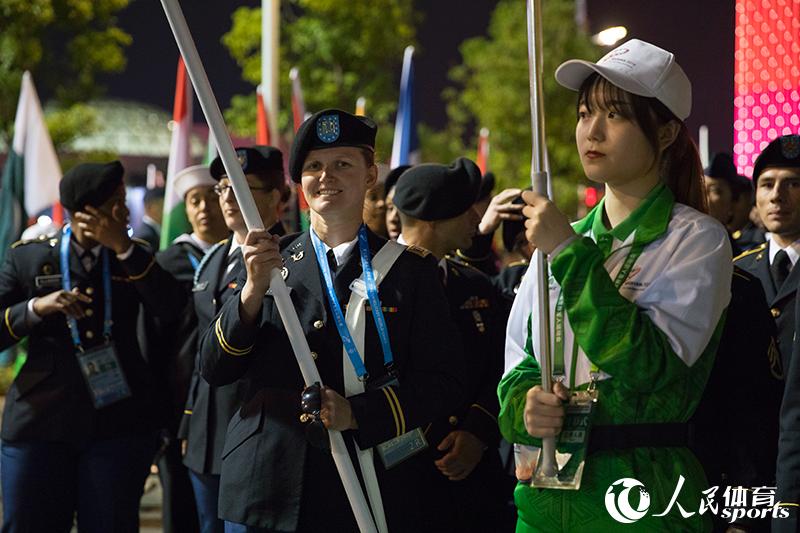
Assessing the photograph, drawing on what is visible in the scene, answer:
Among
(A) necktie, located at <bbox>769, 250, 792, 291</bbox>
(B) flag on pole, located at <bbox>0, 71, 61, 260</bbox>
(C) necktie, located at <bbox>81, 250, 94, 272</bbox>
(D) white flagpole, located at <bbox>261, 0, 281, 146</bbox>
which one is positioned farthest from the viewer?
(D) white flagpole, located at <bbox>261, 0, 281, 146</bbox>

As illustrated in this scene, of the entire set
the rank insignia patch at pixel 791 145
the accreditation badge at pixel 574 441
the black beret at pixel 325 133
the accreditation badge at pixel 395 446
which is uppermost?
the black beret at pixel 325 133

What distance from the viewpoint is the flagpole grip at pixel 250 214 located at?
3242 mm

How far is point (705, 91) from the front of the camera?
22.1 ft

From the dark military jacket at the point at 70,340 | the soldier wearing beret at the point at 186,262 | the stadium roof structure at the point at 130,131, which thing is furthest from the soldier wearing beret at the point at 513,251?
the stadium roof structure at the point at 130,131

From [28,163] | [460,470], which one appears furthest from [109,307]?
[28,163]

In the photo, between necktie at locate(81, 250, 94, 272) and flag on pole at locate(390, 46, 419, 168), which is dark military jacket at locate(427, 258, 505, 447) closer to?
necktie at locate(81, 250, 94, 272)

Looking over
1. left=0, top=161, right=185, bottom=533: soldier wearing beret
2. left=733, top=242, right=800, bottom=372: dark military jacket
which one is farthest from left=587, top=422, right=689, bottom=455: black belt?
left=0, top=161, right=185, bottom=533: soldier wearing beret

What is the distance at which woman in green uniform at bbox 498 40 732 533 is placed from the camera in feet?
9.96

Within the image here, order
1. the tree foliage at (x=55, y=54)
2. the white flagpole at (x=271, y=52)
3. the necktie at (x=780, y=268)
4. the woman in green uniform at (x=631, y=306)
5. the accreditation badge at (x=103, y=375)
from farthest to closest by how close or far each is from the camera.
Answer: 1. the tree foliage at (x=55, y=54)
2. the white flagpole at (x=271, y=52)
3. the accreditation badge at (x=103, y=375)
4. the necktie at (x=780, y=268)
5. the woman in green uniform at (x=631, y=306)

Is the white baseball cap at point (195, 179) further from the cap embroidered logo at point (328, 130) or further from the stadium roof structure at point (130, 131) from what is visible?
the stadium roof structure at point (130, 131)

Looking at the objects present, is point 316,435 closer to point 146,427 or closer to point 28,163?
point 146,427

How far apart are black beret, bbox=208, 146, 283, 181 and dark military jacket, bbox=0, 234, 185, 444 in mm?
652

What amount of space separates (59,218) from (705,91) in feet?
23.5

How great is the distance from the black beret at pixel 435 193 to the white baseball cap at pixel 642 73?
2.23 metres
